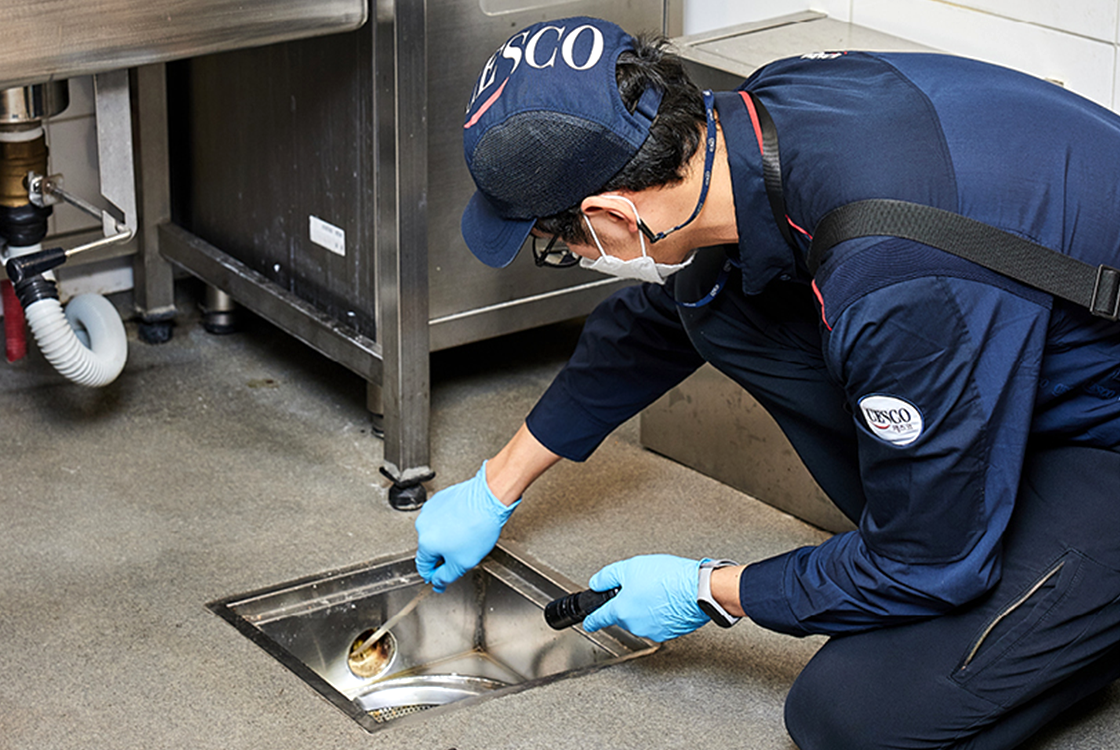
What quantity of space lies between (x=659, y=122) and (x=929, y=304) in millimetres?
260

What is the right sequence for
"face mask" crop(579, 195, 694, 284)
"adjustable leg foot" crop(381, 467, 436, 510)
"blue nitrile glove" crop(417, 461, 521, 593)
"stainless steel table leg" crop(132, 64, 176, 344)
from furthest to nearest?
"stainless steel table leg" crop(132, 64, 176, 344) → "adjustable leg foot" crop(381, 467, 436, 510) → "blue nitrile glove" crop(417, 461, 521, 593) → "face mask" crop(579, 195, 694, 284)

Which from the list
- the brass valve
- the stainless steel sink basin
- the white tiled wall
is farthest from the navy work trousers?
the brass valve

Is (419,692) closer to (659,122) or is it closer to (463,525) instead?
(463,525)

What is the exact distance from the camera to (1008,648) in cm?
122

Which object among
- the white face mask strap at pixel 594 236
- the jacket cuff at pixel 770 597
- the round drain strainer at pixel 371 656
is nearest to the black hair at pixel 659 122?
the white face mask strap at pixel 594 236

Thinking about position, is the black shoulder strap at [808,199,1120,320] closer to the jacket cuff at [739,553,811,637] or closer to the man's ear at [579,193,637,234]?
the man's ear at [579,193,637,234]

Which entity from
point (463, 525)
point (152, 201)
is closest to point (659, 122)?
point (463, 525)

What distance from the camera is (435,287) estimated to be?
6.41 feet

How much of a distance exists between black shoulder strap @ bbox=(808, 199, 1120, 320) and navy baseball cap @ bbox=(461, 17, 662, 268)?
188mm

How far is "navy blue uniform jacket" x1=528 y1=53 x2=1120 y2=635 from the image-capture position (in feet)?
3.50

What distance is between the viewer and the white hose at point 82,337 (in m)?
1.92

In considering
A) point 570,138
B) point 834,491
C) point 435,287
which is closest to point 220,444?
point 435,287

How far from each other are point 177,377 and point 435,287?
1.75 ft

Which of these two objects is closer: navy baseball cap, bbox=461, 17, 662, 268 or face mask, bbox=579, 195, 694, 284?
navy baseball cap, bbox=461, 17, 662, 268
